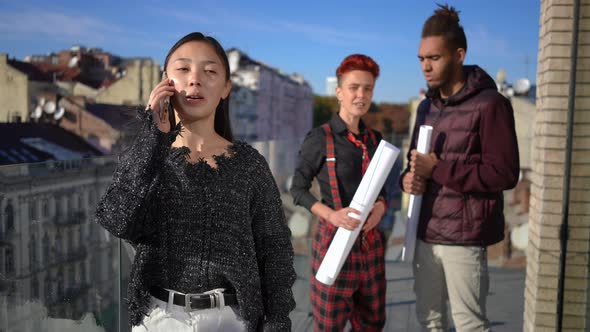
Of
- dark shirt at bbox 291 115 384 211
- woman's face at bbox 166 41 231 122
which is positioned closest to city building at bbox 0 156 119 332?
woman's face at bbox 166 41 231 122

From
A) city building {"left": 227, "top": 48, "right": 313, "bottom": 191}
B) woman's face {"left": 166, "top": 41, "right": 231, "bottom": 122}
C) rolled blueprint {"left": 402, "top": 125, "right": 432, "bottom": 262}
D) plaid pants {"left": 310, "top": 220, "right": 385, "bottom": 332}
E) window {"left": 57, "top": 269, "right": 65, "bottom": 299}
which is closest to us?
woman's face {"left": 166, "top": 41, "right": 231, "bottom": 122}

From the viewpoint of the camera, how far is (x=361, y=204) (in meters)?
2.51

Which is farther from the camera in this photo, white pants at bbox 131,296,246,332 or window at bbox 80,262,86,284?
window at bbox 80,262,86,284

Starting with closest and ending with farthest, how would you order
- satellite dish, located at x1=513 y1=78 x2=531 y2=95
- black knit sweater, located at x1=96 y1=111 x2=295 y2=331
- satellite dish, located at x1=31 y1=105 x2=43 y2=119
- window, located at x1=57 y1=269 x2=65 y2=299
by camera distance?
black knit sweater, located at x1=96 y1=111 x2=295 y2=331, window, located at x1=57 y1=269 x2=65 y2=299, satellite dish, located at x1=513 y1=78 x2=531 y2=95, satellite dish, located at x1=31 y1=105 x2=43 y2=119

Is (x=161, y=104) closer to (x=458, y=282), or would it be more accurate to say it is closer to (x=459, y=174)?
(x=459, y=174)

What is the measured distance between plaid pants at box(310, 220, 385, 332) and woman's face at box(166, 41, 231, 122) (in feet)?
4.29

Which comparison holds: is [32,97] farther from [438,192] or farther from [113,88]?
[438,192]

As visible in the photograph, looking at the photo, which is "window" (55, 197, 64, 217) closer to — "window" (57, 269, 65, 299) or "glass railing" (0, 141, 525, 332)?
"glass railing" (0, 141, 525, 332)

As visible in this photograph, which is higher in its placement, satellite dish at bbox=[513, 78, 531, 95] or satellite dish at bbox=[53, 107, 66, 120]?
satellite dish at bbox=[513, 78, 531, 95]

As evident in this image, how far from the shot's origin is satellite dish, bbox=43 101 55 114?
1634 inches

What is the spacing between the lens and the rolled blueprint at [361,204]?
2.42m

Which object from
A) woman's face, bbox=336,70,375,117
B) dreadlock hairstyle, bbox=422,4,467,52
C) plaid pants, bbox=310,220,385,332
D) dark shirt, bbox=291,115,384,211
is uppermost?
dreadlock hairstyle, bbox=422,4,467,52

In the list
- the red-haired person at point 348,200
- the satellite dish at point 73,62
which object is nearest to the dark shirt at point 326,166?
the red-haired person at point 348,200

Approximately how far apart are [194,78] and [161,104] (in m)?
0.13
